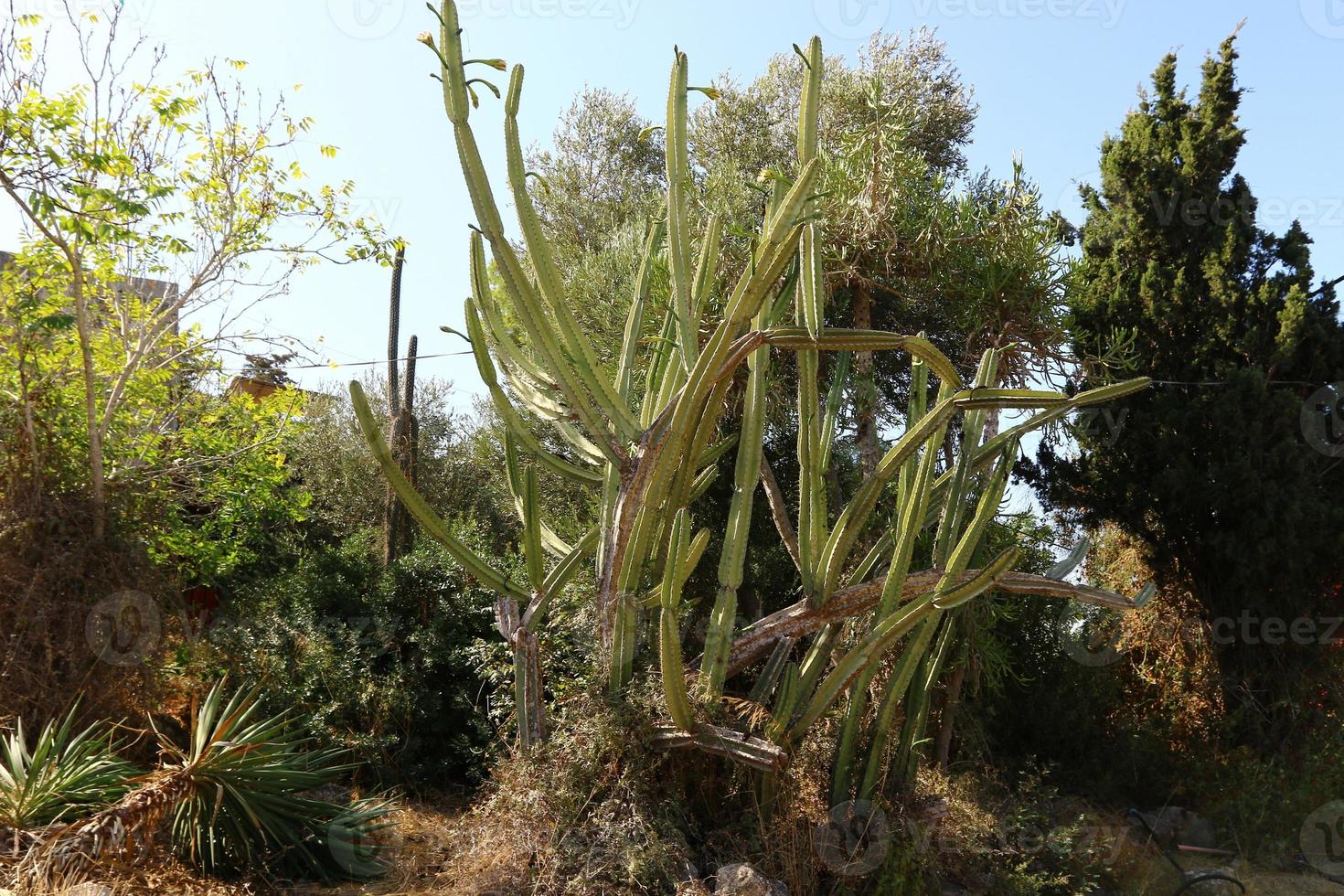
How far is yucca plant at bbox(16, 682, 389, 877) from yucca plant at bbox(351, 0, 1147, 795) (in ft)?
3.98

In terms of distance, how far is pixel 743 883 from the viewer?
12.9 feet

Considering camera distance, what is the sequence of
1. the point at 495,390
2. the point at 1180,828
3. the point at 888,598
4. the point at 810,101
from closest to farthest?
the point at 810,101, the point at 888,598, the point at 495,390, the point at 1180,828

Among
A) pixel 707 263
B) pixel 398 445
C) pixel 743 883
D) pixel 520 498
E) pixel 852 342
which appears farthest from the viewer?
pixel 398 445

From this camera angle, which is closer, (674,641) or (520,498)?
(674,641)

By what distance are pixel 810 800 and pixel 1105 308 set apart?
547 cm

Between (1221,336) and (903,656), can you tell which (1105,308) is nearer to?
(1221,336)

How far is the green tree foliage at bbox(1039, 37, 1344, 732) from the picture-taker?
285 inches

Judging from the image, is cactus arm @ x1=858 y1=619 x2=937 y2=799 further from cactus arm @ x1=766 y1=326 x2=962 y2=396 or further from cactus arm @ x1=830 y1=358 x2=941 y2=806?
cactus arm @ x1=766 y1=326 x2=962 y2=396

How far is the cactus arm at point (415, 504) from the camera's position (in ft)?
14.0

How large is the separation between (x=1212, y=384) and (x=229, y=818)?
23.9 ft

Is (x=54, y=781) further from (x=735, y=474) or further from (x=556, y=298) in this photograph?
(x=735, y=474)

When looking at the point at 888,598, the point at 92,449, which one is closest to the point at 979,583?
the point at 888,598

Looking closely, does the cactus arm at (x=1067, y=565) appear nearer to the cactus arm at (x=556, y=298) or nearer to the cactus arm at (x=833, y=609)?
the cactus arm at (x=833, y=609)

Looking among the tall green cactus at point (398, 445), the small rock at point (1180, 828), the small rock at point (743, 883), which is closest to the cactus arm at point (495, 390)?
the small rock at point (743, 883)
